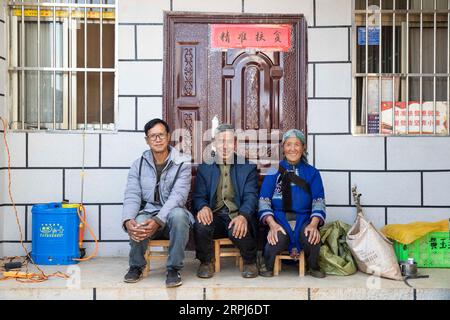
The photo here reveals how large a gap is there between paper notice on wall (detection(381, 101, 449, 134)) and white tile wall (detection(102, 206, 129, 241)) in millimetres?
2573

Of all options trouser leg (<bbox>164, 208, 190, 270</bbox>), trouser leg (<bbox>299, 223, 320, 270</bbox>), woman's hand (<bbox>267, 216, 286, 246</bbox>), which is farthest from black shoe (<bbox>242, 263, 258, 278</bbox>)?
trouser leg (<bbox>164, 208, 190, 270</bbox>)

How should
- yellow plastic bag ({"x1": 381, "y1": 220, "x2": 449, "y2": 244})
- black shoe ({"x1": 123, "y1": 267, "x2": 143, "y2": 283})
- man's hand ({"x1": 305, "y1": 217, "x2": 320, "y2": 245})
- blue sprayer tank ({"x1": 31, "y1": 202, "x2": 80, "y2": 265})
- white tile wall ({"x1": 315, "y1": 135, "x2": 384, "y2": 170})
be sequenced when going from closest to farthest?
black shoe ({"x1": 123, "y1": 267, "x2": 143, "y2": 283}) < man's hand ({"x1": 305, "y1": 217, "x2": 320, "y2": 245}) < yellow plastic bag ({"x1": 381, "y1": 220, "x2": 449, "y2": 244}) < blue sprayer tank ({"x1": 31, "y1": 202, "x2": 80, "y2": 265}) < white tile wall ({"x1": 315, "y1": 135, "x2": 384, "y2": 170})

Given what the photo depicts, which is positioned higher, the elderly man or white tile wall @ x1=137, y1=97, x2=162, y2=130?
white tile wall @ x1=137, y1=97, x2=162, y2=130

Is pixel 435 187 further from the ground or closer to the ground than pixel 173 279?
further from the ground

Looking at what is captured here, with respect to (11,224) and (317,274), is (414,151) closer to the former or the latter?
(317,274)

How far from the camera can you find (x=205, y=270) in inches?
146

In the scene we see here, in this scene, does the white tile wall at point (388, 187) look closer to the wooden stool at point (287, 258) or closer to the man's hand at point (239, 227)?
the wooden stool at point (287, 258)

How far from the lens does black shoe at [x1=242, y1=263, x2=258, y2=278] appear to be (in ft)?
12.2

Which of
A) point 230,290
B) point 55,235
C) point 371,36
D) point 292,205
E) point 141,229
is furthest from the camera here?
point 371,36

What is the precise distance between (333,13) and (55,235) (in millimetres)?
3157

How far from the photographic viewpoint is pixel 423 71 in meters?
4.58

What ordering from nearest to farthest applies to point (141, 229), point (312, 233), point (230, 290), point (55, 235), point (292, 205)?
point (230, 290) < point (141, 229) < point (312, 233) < point (292, 205) < point (55, 235)

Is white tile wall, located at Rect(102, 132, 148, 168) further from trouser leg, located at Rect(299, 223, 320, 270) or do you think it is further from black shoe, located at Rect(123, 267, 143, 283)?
trouser leg, located at Rect(299, 223, 320, 270)

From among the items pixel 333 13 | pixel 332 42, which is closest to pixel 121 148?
pixel 332 42
